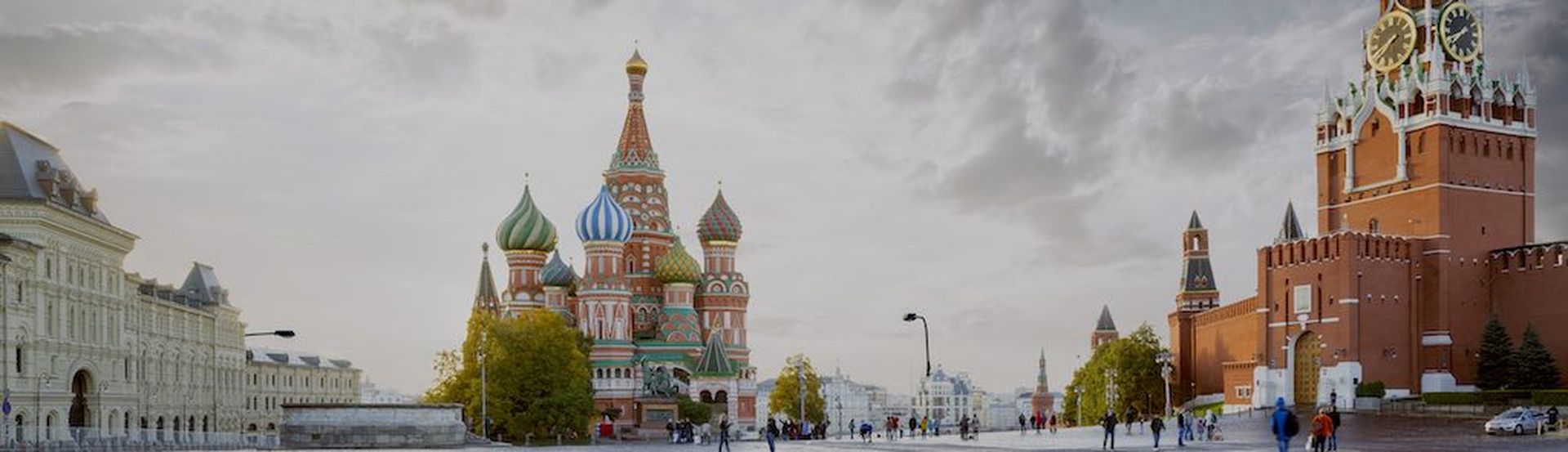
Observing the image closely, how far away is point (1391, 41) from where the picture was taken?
89.8 meters

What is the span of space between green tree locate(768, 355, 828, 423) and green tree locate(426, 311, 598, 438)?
32848 millimetres

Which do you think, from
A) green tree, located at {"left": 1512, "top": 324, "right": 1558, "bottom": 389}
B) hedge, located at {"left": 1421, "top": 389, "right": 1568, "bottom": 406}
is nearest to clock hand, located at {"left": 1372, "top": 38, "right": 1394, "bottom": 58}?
green tree, located at {"left": 1512, "top": 324, "right": 1558, "bottom": 389}

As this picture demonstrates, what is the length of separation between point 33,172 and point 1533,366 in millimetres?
66402

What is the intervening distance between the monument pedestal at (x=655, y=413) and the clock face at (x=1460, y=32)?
45.3 metres

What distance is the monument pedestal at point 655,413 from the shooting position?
91.0 meters

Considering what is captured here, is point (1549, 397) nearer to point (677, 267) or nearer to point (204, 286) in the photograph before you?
point (677, 267)

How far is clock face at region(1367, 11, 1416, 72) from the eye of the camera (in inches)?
3472

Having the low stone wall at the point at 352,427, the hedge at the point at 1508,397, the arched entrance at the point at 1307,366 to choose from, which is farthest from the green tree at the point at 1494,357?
the low stone wall at the point at 352,427

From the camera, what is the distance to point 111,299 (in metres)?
69.1

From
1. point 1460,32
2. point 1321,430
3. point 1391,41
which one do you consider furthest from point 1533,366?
point 1321,430

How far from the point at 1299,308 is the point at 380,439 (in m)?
50.6

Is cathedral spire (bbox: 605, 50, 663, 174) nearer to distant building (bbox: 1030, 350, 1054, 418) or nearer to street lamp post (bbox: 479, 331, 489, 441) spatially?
street lamp post (bbox: 479, 331, 489, 441)

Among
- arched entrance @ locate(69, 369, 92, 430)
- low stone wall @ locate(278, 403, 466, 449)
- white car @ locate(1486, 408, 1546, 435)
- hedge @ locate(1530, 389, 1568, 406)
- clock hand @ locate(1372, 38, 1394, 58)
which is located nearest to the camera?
low stone wall @ locate(278, 403, 466, 449)

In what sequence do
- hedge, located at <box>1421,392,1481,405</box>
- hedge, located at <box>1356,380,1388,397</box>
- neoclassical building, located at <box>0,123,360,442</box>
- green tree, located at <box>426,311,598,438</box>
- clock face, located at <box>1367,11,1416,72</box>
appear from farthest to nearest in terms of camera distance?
clock face, located at <box>1367,11,1416,72</box>
hedge, located at <box>1356,380,1388,397</box>
green tree, located at <box>426,311,598,438</box>
hedge, located at <box>1421,392,1481,405</box>
neoclassical building, located at <box>0,123,360,442</box>
